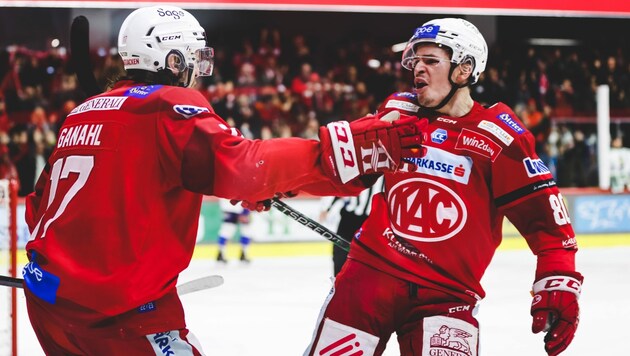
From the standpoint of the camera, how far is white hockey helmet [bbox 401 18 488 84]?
281 cm

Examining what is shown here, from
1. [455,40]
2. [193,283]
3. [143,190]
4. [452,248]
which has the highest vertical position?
[455,40]

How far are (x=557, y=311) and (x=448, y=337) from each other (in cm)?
34

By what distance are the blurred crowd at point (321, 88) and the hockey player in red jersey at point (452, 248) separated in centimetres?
796

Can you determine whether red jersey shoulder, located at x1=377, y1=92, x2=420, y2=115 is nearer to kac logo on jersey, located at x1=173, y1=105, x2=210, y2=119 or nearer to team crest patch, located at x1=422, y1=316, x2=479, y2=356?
team crest patch, located at x1=422, y1=316, x2=479, y2=356

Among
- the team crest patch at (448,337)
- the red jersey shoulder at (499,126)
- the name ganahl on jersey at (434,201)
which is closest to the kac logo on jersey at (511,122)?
the red jersey shoulder at (499,126)

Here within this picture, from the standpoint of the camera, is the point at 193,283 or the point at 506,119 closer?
the point at 193,283

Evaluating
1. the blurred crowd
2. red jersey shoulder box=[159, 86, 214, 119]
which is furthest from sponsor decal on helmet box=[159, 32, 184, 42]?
the blurred crowd

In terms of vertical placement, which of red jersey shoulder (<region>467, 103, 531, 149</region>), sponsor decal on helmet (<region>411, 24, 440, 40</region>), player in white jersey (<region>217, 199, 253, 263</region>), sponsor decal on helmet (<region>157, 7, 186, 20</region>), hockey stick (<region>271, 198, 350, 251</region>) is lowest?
player in white jersey (<region>217, 199, 253, 263</region>)

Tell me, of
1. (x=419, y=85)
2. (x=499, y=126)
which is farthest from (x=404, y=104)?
(x=499, y=126)

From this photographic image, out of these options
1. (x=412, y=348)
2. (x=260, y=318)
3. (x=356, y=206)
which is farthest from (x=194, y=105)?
(x=260, y=318)

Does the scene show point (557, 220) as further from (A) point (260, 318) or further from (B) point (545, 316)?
(A) point (260, 318)

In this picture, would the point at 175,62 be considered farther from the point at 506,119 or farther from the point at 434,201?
the point at 506,119

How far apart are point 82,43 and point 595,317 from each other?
14.8 feet

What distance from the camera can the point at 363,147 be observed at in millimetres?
1771
